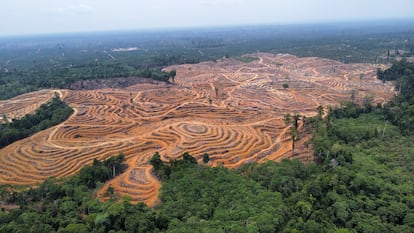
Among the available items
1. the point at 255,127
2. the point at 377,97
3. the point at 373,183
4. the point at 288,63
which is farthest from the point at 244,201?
the point at 288,63

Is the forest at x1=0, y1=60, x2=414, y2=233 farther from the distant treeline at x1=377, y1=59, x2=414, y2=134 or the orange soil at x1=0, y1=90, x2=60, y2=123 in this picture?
the orange soil at x1=0, y1=90, x2=60, y2=123

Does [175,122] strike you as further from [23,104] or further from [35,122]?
[23,104]

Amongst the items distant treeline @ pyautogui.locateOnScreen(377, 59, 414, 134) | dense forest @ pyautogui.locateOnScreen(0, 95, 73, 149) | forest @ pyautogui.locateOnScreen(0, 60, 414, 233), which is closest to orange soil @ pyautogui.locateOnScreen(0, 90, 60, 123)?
dense forest @ pyautogui.locateOnScreen(0, 95, 73, 149)

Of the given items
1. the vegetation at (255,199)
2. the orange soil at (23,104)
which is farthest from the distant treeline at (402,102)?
the orange soil at (23,104)

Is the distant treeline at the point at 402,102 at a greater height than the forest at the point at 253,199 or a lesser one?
greater

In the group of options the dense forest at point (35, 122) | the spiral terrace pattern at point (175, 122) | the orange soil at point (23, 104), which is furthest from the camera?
the orange soil at point (23, 104)

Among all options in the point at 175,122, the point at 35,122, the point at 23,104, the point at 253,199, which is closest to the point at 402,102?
the point at 175,122

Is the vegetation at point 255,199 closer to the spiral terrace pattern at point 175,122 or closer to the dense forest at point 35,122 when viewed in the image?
the spiral terrace pattern at point 175,122
